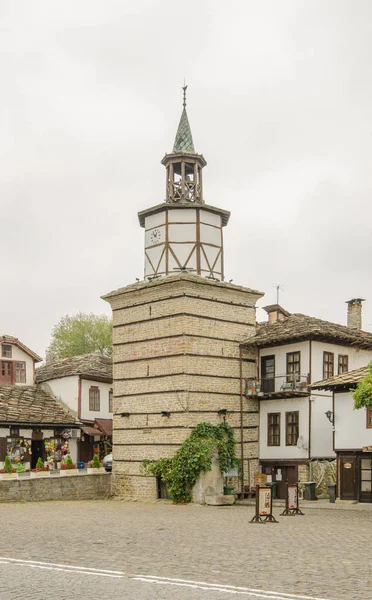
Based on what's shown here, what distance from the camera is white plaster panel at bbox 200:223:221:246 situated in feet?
115

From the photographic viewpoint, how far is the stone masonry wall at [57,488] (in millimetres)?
30844

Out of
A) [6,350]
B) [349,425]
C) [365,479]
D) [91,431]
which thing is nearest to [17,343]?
[6,350]

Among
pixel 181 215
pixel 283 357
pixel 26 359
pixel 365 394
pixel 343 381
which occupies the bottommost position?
pixel 365 394

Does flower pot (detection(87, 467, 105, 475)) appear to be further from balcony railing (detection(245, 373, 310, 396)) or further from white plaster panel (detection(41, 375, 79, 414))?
white plaster panel (detection(41, 375, 79, 414))

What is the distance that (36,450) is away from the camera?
1559 inches

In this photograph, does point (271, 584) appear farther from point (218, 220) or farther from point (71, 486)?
point (218, 220)

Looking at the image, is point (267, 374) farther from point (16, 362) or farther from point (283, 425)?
point (16, 362)

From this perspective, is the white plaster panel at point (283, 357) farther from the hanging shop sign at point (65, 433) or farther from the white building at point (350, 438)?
the hanging shop sign at point (65, 433)

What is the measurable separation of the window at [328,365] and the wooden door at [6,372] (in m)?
18.3

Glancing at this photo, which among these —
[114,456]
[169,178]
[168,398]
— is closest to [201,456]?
[168,398]

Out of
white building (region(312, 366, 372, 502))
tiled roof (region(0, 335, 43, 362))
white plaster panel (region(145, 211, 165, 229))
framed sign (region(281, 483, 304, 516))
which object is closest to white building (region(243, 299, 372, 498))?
white building (region(312, 366, 372, 502))

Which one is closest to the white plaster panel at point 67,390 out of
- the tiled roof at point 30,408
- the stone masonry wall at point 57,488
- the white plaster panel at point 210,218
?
the tiled roof at point 30,408

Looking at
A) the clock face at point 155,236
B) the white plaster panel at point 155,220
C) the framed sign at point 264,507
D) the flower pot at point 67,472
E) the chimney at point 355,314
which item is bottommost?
the flower pot at point 67,472

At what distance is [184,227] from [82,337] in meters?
32.2
